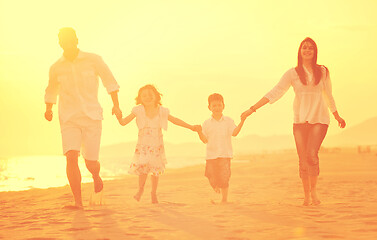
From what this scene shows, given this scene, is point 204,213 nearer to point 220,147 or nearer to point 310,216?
point 310,216

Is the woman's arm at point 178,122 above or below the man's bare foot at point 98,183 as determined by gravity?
above

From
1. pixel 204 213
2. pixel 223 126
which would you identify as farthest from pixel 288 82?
pixel 204 213

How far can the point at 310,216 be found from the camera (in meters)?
6.26

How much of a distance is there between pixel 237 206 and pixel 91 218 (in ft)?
6.72

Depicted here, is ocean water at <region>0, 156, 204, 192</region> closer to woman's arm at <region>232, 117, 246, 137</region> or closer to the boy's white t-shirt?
the boy's white t-shirt

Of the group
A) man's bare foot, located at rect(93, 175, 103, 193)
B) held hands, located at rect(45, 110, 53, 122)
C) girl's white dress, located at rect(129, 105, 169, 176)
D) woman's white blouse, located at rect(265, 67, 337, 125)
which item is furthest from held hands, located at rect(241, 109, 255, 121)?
held hands, located at rect(45, 110, 53, 122)

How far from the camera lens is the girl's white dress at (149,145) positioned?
8.88m

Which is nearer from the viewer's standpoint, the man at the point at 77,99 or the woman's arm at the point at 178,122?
the man at the point at 77,99

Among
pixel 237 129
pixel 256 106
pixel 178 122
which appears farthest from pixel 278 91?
pixel 178 122

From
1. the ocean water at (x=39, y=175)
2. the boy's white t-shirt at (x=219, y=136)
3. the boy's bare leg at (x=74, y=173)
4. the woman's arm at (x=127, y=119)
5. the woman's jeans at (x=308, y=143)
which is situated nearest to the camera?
the boy's bare leg at (x=74, y=173)

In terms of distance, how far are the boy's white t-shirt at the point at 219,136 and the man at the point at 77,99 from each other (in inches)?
77.6

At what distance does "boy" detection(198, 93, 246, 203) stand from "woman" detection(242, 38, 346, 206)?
51.0 inches

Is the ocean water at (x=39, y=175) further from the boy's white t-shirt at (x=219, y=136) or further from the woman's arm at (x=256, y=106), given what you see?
the woman's arm at (x=256, y=106)

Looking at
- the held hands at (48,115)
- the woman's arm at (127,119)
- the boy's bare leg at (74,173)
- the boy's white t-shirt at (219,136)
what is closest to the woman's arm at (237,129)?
the boy's white t-shirt at (219,136)
